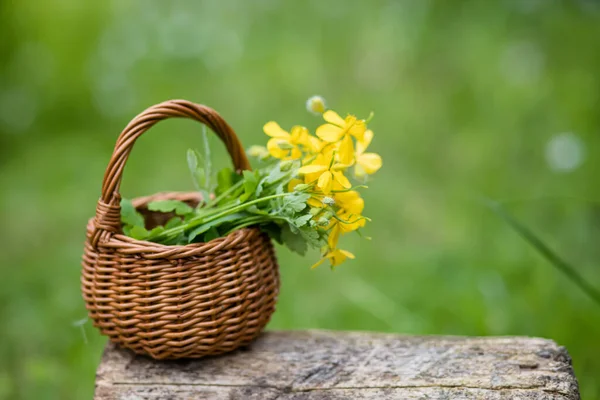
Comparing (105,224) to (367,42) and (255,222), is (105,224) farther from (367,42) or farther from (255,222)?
(367,42)

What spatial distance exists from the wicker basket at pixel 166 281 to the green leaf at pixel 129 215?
5 cm

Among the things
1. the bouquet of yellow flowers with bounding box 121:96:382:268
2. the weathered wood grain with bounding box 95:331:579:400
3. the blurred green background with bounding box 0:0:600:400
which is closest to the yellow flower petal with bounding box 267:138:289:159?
the bouquet of yellow flowers with bounding box 121:96:382:268

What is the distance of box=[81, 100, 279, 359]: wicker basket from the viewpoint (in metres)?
1.31

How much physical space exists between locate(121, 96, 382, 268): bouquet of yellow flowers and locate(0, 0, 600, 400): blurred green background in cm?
84

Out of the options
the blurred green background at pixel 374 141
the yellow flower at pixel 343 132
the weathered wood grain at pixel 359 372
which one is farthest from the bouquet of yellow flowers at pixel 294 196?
the blurred green background at pixel 374 141

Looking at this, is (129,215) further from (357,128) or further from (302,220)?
(357,128)

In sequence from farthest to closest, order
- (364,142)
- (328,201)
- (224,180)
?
(224,180) < (364,142) < (328,201)

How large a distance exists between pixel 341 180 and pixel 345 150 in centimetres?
7

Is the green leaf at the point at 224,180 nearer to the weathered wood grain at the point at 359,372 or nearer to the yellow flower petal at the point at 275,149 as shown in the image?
the yellow flower petal at the point at 275,149

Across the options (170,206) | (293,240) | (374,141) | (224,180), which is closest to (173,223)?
(170,206)

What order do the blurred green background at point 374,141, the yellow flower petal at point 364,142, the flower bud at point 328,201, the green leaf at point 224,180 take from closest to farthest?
the flower bud at point 328,201 → the yellow flower petal at point 364,142 → the green leaf at point 224,180 → the blurred green background at point 374,141

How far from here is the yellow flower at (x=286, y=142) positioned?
53.2 inches

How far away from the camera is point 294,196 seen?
1.30 m

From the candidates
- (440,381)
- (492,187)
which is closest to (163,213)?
(440,381)
